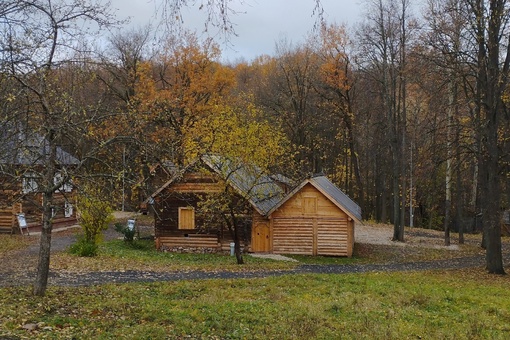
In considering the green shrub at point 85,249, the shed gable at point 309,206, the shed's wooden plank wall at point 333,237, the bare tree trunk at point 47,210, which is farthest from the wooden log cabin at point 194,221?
the bare tree trunk at point 47,210

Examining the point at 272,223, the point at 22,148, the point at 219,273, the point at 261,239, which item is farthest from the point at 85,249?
the point at 22,148

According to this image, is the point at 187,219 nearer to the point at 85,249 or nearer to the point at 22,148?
the point at 85,249

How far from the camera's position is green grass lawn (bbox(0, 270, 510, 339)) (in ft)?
31.1

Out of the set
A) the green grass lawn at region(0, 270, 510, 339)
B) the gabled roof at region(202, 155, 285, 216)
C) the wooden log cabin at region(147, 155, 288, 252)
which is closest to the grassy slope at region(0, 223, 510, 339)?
the green grass lawn at region(0, 270, 510, 339)

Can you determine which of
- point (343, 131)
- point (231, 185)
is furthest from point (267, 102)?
point (231, 185)

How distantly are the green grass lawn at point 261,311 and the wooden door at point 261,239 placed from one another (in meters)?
12.4

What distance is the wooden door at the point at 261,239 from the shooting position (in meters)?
29.9

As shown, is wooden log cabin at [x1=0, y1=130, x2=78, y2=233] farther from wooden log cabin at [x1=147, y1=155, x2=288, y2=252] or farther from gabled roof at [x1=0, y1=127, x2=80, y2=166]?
wooden log cabin at [x1=147, y1=155, x2=288, y2=252]

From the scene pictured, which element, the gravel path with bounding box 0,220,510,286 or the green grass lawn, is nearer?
the green grass lawn

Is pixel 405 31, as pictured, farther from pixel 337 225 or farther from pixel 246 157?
pixel 246 157

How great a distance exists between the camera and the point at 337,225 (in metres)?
29.4

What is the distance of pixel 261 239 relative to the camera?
29969 mm

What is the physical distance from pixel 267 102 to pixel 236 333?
133 ft

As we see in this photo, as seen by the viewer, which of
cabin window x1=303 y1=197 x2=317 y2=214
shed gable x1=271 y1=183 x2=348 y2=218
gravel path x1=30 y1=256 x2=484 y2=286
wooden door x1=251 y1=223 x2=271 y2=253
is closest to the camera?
gravel path x1=30 y1=256 x2=484 y2=286
